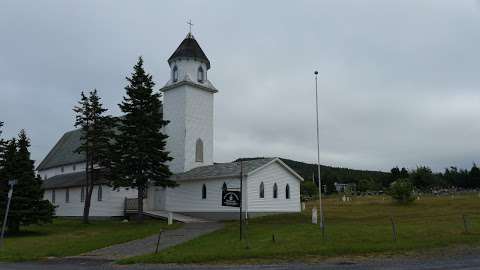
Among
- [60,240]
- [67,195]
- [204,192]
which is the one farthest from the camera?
[67,195]

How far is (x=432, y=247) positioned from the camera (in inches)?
775

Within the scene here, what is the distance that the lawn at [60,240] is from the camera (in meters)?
22.7

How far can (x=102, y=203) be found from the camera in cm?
4653

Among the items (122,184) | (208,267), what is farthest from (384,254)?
(122,184)

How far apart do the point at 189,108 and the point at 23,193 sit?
1661 centimetres

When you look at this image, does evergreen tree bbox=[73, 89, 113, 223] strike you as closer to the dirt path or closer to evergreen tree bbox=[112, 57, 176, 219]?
evergreen tree bbox=[112, 57, 176, 219]

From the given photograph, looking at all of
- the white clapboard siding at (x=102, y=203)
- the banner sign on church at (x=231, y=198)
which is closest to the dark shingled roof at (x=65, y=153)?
the white clapboard siding at (x=102, y=203)

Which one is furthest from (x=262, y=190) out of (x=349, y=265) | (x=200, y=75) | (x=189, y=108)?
(x=349, y=265)

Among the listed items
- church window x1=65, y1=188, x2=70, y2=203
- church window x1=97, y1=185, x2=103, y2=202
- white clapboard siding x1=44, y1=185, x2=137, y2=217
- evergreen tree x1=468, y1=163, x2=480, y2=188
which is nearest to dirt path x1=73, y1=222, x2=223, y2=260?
white clapboard siding x1=44, y1=185, x2=137, y2=217

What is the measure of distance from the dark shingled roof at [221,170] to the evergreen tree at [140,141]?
3030 millimetres

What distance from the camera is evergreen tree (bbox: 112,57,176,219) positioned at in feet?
121

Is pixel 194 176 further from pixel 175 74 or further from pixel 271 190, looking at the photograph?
pixel 175 74

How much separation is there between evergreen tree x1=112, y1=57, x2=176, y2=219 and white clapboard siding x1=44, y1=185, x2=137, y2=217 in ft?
22.7

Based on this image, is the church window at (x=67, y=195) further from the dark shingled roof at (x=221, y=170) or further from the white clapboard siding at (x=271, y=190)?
the white clapboard siding at (x=271, y=190)
